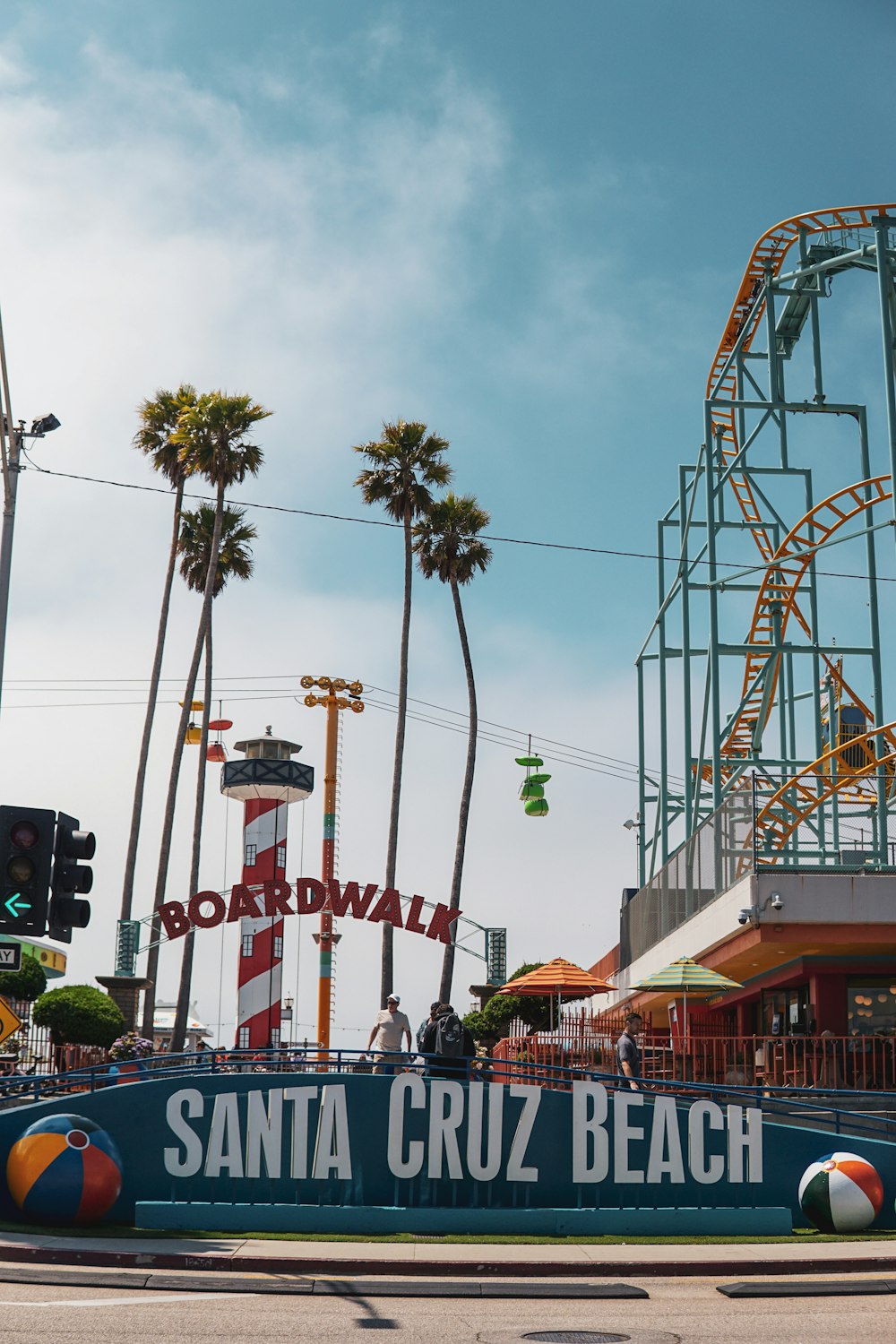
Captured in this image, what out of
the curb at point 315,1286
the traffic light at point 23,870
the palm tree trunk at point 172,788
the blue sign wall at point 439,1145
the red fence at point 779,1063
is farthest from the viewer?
the palm tree trunk at point 172,788

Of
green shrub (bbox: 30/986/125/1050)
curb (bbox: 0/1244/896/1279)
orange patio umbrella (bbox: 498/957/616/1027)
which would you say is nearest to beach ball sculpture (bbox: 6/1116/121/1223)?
curb (bbox: 0/1244/896/1279)

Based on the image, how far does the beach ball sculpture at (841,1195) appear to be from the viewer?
619 inches

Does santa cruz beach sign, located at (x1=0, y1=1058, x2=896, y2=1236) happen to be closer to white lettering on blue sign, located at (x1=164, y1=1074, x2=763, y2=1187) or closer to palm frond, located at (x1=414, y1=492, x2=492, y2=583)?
white lettering on blue sign, located at (x1=164, y1=1074, x2=763, y2=1187)

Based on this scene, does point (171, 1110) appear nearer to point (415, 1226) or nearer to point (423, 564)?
point (415, 1226)

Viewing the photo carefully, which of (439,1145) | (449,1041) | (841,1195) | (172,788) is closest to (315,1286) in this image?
(439,1145)

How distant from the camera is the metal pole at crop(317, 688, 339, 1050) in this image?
108ft

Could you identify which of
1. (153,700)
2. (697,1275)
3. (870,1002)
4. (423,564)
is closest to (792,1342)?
(697,1275)

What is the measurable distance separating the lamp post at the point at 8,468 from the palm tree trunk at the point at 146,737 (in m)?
23.3

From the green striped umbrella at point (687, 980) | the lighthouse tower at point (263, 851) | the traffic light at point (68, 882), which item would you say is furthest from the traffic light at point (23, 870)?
the lighthouse tower at point (263, 851)

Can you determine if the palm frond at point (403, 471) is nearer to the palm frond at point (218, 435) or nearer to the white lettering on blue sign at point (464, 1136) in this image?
the palm frond at point (218, 435)

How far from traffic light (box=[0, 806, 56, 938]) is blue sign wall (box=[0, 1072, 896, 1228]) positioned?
2731 mm

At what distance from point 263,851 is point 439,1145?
16579mm

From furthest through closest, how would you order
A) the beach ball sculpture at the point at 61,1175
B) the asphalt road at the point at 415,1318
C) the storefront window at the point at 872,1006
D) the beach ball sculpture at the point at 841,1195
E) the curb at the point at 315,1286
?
the storefront window at the point at 872,1006
the beach ball sculpture at the point at 841,1195
the beach ball sculpture at the point at 61,1175
the curb at the point at 315,1286
the asphalt road at the point at 415,1318

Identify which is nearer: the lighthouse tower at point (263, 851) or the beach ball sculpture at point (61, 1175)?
the beach ball sculpture at point (61, 1175)
